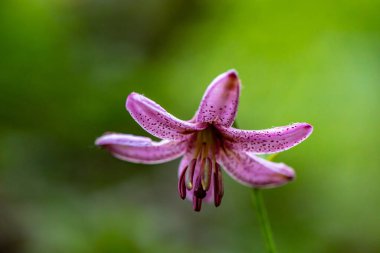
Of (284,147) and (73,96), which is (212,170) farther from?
(73,96)

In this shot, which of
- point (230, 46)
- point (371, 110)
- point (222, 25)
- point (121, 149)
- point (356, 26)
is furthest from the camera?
point (222, 25)

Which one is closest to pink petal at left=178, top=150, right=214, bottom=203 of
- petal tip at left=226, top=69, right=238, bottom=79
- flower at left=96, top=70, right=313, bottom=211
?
flower at left=96, top=70, right=313, bottom=211

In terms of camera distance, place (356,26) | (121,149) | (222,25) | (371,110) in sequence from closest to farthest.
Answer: (121,149) → (371,110) → (356,26) → (222,25)

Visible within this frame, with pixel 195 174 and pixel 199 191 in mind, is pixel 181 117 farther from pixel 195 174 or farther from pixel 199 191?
pixel 199 191

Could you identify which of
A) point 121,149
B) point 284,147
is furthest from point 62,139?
point 284,147

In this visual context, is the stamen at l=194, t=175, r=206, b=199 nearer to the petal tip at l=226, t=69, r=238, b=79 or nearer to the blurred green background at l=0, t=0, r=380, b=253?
the petal tip at l=226, t=69, r=238, b=79

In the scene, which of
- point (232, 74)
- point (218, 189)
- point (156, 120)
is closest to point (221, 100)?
point (232, 74)

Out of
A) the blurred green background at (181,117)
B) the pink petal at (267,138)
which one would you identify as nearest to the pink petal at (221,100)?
the pink petal at (267,138)
